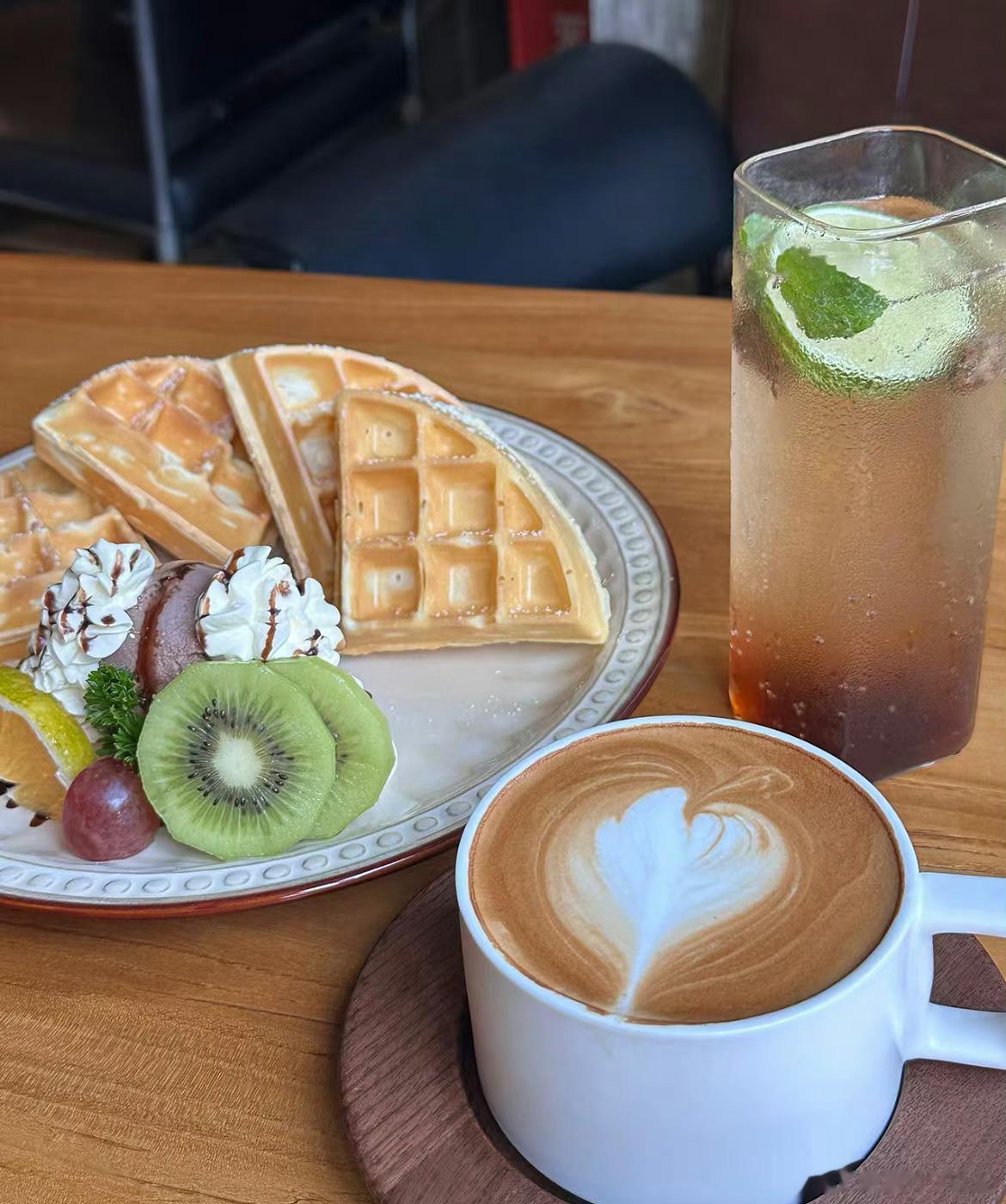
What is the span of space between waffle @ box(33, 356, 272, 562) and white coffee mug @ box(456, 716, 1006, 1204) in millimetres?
612

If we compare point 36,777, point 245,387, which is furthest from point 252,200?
point 36,777

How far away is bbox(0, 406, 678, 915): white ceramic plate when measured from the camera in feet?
2.35

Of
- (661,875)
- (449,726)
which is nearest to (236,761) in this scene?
(449,726)

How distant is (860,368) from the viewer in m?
0.68

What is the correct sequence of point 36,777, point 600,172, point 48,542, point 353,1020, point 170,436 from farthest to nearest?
1. point 600,172
2. point 170,436
3. point 48,542
4. point 36,777
5. point 353,1020

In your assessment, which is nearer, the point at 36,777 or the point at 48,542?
the point at 36,777

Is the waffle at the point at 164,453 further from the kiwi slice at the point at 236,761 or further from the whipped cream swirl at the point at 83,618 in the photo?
the kiwi slice at the point at 236,761

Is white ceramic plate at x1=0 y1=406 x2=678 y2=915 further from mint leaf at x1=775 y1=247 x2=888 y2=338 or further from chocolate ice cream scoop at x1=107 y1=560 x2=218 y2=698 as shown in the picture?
mint leaf at x1=775 y1=247 x2=888 y2=338

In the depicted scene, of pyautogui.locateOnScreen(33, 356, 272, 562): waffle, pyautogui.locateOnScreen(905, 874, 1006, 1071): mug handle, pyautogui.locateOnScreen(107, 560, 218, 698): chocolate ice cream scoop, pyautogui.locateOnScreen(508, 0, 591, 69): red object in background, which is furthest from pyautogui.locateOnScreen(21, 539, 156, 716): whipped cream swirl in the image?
pyautogui.locateOnScreen(508, 0, 591, 69): red object in background

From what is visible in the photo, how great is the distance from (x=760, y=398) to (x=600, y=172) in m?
1.45

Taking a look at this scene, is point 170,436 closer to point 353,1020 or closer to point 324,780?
point 324,780

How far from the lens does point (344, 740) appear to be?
2.51 ft

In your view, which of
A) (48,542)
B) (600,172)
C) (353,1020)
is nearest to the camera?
(353,1020)

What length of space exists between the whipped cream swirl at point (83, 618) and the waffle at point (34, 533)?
0.17 metres
